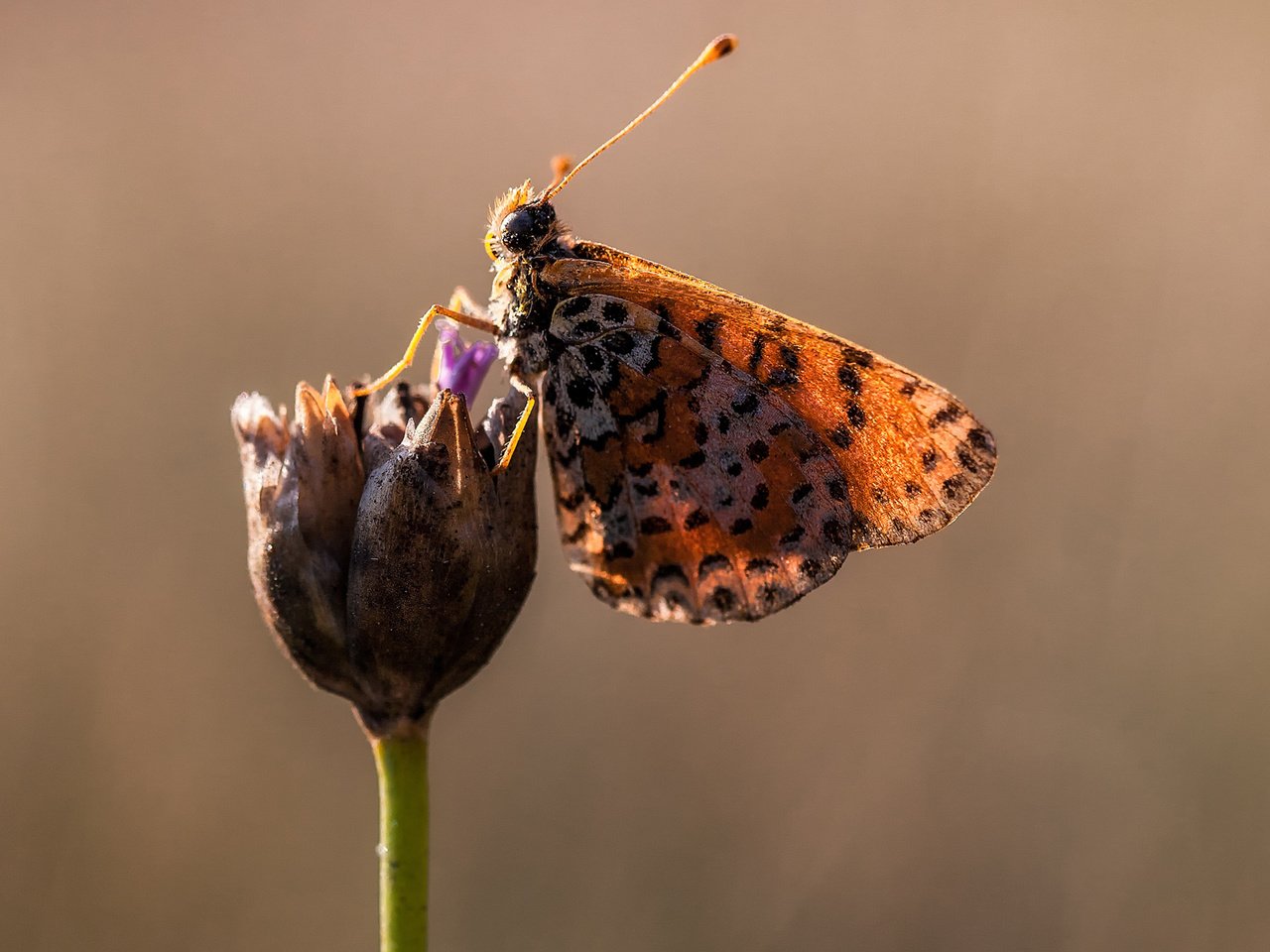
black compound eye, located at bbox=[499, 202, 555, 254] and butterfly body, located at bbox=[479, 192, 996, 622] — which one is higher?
black compound eye, located at bbox=[499, 202, 555, 254]

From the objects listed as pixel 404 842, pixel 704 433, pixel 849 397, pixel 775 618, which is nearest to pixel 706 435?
pixel 704 433

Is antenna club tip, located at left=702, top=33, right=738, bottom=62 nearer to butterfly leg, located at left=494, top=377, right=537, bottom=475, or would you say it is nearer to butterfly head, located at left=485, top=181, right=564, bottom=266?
butterfly head, located at left=485, top=181, right=564, bottom=266

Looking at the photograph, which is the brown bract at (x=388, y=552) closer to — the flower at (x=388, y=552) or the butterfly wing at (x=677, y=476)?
the flower at (x=388, y=552)

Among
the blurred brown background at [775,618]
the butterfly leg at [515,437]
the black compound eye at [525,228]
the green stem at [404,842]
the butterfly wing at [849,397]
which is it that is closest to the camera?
the green stem at [404,842]

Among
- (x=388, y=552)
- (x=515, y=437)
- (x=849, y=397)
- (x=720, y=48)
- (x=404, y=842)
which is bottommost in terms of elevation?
(x=404, y=842)

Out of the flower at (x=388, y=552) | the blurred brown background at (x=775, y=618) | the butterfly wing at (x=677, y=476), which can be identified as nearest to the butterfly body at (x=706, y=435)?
the butterfly wing at (x=677, y=476)

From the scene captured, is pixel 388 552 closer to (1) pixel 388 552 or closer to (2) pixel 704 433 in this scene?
(1) pixel 388 552

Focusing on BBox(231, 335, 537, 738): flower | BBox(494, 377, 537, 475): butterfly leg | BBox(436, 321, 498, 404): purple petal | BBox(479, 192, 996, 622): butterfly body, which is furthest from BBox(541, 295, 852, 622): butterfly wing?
BBox(231, 335, 537, 738): flower

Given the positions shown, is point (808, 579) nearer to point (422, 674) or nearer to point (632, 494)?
point (632, 494)
